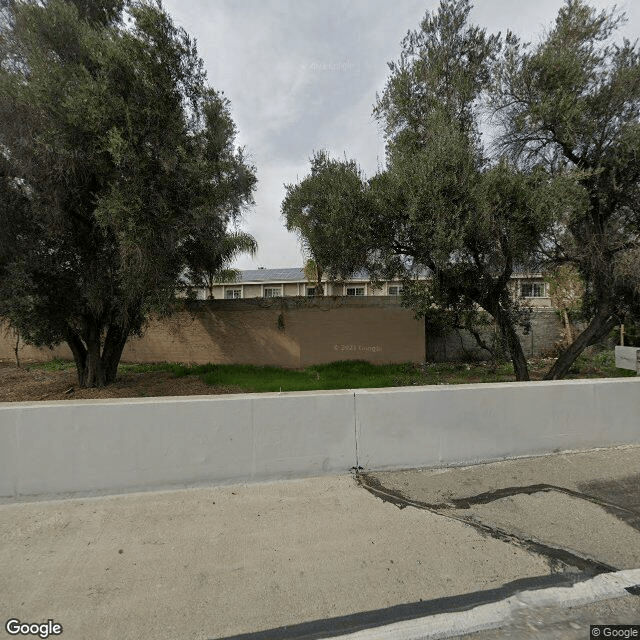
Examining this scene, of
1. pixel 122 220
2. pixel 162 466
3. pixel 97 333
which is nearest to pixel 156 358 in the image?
pixel 97 333

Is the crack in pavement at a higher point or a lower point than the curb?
higher

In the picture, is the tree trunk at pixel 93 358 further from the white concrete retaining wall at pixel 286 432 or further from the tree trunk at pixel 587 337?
the tree trunk at pixel 587 337

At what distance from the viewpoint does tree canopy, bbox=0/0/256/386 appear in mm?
6734

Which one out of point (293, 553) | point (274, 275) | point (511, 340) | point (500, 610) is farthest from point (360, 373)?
A: point (274, 275)

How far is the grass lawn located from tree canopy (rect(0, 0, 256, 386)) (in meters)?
3.34

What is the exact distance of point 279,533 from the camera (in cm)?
319

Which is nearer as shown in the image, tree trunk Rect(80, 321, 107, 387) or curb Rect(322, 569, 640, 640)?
curb Rect(322, 569, 640, 640)

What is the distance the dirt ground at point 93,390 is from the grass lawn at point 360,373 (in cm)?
56

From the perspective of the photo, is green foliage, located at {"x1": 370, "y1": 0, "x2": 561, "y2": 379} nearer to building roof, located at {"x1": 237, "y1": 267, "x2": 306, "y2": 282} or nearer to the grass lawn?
the grass lawn

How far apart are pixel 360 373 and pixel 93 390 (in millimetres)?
6863

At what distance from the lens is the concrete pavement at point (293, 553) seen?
2.38 metres

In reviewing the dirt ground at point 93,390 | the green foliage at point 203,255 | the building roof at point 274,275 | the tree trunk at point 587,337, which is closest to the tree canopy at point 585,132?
the tree trunk at point 587,337

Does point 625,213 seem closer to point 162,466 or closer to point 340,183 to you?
point 340,183

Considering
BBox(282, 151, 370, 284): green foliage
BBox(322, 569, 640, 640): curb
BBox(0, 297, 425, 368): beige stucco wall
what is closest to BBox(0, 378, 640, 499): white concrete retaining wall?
BBox(322, 569, 640, 640): curb
